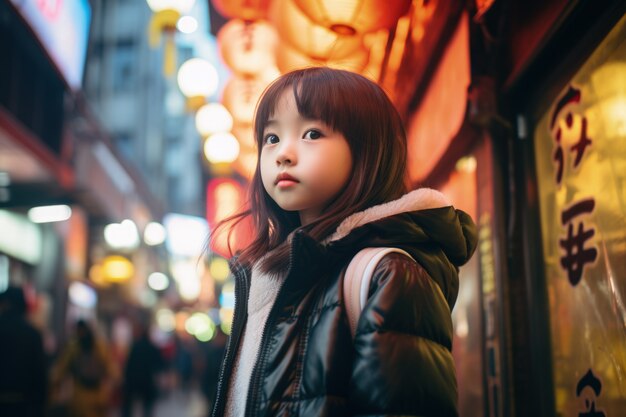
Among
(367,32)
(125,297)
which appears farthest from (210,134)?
(125,297)

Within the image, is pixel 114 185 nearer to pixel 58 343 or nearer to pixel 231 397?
pixel 58 343

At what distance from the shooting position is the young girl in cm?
165

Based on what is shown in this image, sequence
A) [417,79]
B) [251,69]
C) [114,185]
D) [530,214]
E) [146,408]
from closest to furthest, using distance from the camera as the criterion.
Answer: [530,214]
[417,79]
[251,69]
[146,408]
[114,185]

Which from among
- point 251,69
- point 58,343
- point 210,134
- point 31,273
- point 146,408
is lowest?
point 146,408

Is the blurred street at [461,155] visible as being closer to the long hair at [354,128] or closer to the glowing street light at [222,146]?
the glowing street light at [222,146]

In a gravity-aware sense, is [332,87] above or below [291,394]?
above

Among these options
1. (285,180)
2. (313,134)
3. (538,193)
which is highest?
(538,193)

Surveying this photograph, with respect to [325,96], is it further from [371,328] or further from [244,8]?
[244,8]

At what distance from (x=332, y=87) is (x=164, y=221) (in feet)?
102

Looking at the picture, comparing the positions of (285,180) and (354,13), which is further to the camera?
(354,13)

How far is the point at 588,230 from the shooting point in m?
3.01

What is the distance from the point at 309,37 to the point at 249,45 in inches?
94.4

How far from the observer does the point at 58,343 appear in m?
15.4

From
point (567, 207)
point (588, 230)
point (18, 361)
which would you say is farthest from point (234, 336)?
point (18, 361)
